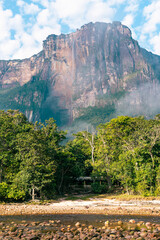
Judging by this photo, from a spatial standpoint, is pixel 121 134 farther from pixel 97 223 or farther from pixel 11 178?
pixel 97 223

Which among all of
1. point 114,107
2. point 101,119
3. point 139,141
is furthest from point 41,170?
point 114,107

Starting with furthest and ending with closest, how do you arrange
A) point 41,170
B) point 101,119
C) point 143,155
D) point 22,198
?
point 101,119
point 143,155
point 41,170
point 22,198

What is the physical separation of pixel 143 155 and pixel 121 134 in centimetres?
1096

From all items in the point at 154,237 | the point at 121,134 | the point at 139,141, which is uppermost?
the point at 121,134

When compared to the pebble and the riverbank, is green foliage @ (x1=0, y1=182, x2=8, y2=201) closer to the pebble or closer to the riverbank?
the riverbank

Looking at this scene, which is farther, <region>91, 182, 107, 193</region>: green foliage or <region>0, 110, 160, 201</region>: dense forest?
<region>91, 182, 107, 193</region>: green foliage

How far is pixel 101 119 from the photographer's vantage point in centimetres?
15988

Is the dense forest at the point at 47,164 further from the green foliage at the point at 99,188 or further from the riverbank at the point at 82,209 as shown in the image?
the riverbank at the point at 82,209

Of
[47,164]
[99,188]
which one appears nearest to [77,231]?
[47,164]

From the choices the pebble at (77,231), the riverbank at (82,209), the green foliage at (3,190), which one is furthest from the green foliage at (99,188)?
the pebble at (77,231)

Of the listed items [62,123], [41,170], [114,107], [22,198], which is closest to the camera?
[22,198]

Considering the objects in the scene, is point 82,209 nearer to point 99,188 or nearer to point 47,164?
point 47,164

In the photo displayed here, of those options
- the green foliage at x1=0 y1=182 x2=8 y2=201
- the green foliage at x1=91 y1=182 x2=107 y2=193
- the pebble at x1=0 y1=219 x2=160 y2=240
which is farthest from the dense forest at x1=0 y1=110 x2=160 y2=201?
the pebble at x1=0 y1=219 x2=160 y2=240

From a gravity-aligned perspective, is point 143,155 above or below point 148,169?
above
